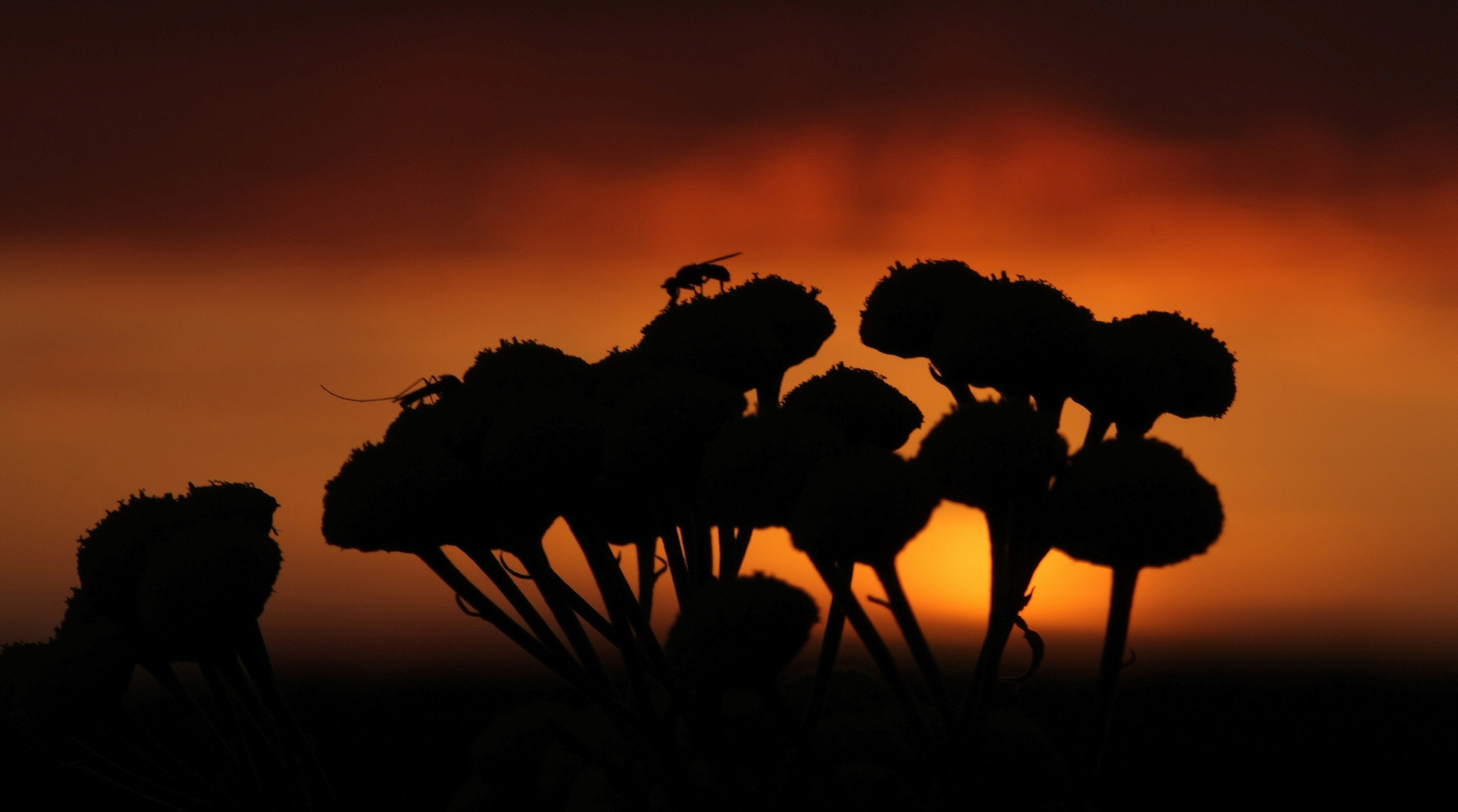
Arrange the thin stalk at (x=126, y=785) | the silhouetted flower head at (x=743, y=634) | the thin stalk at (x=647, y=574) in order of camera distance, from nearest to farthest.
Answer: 1. the silhouetted flower head at (x=743, y=634)
2. the thin stalk at (x=126, y=785)
3. the thin stalk at (x=647, y=574)

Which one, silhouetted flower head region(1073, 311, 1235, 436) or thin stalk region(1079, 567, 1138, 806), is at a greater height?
silhouetted flower head region(1073, 311, 1235, 436)

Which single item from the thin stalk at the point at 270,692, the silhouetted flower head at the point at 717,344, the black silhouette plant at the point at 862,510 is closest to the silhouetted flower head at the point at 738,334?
the silhouetted flower head at the point at 717,344

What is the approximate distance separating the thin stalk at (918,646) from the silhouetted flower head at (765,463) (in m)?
0.13

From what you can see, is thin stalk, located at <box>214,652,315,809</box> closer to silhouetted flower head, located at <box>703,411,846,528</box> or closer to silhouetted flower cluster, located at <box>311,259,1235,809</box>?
silhouetted flower cluster, located at <box>311,259,1235,809</box>

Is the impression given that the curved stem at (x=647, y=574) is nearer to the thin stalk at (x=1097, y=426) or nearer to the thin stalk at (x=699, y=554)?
the thin stalk at (x=699, y=554)

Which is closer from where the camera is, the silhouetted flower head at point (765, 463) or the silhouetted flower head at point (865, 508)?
the silhouetted flower head at point (865, 508)

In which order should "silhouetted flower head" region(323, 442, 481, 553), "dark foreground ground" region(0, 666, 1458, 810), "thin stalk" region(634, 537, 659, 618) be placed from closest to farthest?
1. "silhouetted flower head" region(323, 442, 481, 553)
2. "thin stalk" region(634, 537, 659, 618)
3. "dark foreground ground" region(0, 666, 1458, 810)

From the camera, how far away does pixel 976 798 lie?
0.93 meters

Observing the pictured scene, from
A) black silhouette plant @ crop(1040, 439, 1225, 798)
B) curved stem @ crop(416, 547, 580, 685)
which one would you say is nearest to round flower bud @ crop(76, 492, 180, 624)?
curved stem @ crop(416, 547, 580, 685)

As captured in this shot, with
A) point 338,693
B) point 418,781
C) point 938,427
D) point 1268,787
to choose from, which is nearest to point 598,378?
point 938,427

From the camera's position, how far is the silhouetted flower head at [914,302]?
1172 millimetres

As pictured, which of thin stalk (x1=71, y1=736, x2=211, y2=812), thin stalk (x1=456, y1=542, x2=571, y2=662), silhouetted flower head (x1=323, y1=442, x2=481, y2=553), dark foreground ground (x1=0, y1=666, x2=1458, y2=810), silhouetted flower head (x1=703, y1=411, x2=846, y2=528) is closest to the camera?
silhouetted flower head (x1=703, y1=411, x2=846, y2=528)

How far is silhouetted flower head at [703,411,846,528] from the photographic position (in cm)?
87

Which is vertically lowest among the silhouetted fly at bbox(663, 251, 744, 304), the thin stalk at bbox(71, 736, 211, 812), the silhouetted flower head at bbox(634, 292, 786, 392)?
the thin stalk at bbox(71, 736, 211, 812)
